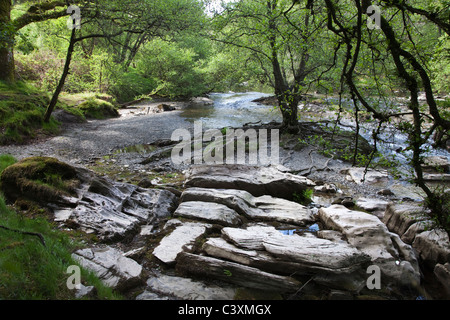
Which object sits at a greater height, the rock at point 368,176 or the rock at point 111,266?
the rock at point 368,176

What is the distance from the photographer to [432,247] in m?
4.62

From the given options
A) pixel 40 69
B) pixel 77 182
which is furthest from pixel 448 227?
pixel 40 69

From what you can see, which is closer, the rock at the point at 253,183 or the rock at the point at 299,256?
the rock at the point at 299,256

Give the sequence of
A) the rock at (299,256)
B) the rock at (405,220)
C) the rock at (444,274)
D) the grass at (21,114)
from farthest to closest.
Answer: the grass at (21,114)
the rock at (405,220)
the rock at (444,274)
the rock at (299,256)

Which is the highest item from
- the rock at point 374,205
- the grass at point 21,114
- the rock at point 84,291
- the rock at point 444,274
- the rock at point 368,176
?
the grass at point 21,114

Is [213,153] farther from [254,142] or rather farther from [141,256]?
[141,256]

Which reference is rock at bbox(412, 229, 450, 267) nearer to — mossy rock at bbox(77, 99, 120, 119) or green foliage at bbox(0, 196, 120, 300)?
green foliage at bbox(0, 196, 120, 300)

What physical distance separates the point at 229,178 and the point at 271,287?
4221 mm

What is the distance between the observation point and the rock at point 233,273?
3.81 m

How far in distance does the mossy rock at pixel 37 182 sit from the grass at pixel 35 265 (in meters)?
1.05

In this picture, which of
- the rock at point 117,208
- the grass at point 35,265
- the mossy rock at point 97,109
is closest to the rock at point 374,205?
the rock at point 117,208

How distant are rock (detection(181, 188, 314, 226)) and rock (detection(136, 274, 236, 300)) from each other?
8.30 ft

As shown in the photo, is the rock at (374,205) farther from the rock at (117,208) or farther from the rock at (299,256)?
the rock at (117,208)

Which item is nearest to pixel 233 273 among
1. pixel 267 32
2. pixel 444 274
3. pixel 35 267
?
pixel 35 267
